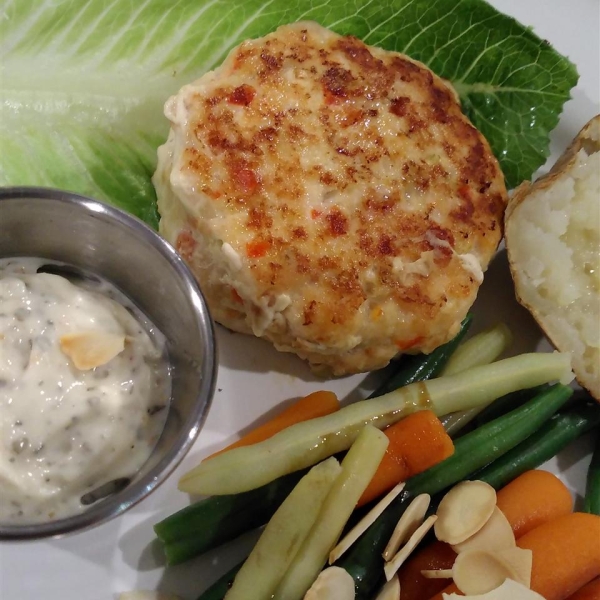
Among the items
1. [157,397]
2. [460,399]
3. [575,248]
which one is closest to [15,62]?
[157,397]

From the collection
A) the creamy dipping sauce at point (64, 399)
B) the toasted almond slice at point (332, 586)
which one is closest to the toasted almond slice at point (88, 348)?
the creamy dipping sauce at point (64, 399)

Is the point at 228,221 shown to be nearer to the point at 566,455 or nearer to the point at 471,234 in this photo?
the point at 471,234

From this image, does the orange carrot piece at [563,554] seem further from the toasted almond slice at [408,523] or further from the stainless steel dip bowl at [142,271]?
the stainless steel dip bowl at [142,271]

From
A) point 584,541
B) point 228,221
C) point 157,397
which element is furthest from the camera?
point 584,541

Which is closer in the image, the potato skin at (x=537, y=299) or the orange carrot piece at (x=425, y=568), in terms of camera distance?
the orange carrot piece at (x=425, y=568)

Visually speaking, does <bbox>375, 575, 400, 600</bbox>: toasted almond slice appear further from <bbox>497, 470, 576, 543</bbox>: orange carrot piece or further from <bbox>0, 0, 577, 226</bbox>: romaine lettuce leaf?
<bbox>0, 0, 577, 226</bbox>: romaine lettuce leaf

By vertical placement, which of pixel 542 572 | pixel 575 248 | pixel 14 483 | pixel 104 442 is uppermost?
pixel 575 248
